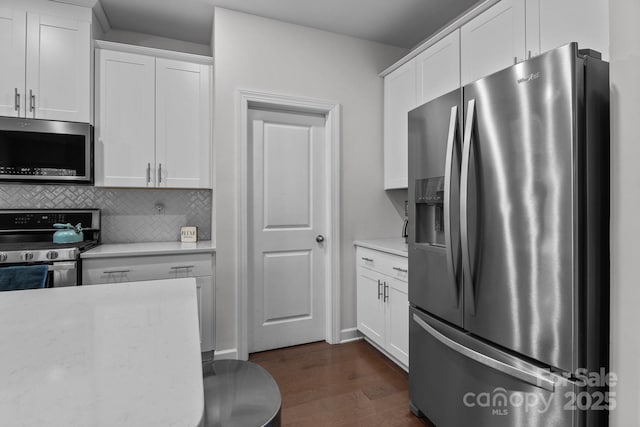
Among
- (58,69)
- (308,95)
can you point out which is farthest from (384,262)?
(58,69)

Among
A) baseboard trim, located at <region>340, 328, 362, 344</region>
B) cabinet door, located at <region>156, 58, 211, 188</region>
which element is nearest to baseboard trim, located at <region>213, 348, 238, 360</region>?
baseboard trim, located at <region>340, 328, 362, 344</region>

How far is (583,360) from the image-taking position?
118 cm

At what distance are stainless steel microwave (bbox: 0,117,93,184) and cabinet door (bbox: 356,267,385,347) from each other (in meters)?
2.32

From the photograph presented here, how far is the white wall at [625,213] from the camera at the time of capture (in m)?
1.14

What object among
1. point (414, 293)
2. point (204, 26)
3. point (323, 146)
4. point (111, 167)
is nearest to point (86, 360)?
point (414, 293)

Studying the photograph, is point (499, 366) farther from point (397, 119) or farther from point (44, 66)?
point (44, 66)

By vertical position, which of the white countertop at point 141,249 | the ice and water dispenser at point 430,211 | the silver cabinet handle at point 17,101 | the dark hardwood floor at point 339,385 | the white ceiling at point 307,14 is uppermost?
the white ceiling at point 307,14

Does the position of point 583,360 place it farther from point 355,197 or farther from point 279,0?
point 279,0

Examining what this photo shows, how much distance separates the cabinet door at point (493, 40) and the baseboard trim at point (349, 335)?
2.24m

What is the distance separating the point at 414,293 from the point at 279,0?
2343 millimetres

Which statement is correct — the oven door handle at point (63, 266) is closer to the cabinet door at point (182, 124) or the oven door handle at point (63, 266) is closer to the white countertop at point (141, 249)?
the white countertop at point (141, 249)

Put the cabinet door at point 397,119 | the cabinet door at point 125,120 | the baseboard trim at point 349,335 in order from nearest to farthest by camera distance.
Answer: the cabinet door at point 125,120 < the cabinet door at point 397,119 < the baseboard trim at point 349,335

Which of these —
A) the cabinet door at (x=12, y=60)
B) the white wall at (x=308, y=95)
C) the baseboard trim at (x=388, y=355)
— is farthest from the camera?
the white wall at (x=308, y=95)

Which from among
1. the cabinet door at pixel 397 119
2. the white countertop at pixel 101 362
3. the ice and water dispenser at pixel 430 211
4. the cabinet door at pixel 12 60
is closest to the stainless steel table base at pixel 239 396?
the white countertop at pixel 101 362
